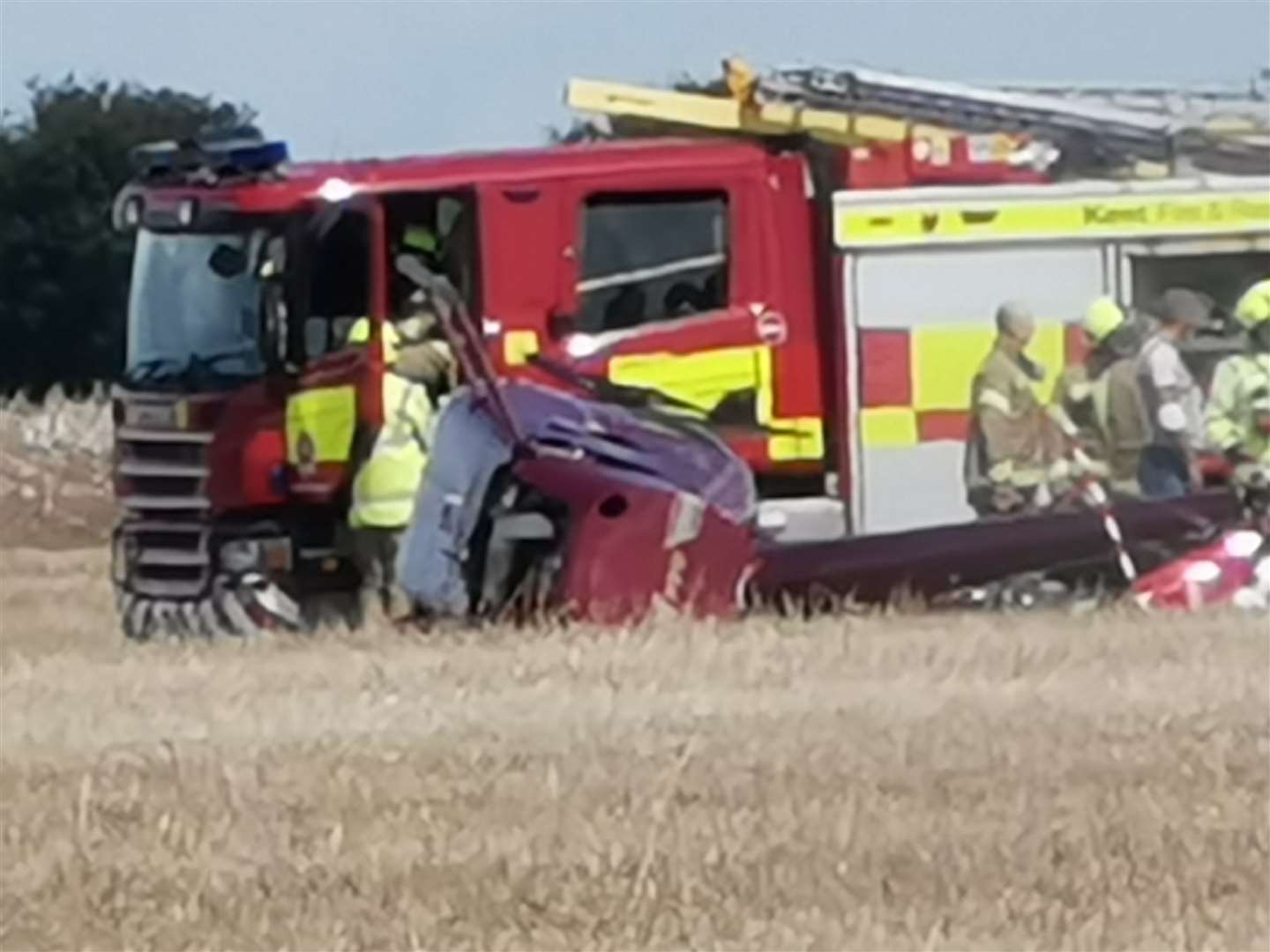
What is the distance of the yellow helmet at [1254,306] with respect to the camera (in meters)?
16.9

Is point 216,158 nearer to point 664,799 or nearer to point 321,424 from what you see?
point 321,424

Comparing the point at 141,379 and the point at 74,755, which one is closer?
the point at 74,755

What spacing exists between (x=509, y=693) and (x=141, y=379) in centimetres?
540

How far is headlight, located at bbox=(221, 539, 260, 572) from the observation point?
1750 cm

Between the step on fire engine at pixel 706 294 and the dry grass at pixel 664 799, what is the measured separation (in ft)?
9.20

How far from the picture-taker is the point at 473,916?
8156 millimetres

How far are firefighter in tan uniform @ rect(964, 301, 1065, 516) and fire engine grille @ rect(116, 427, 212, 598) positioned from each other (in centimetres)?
324

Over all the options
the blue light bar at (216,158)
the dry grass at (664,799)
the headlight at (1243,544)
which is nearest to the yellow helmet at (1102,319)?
the headlight at (1243,544)

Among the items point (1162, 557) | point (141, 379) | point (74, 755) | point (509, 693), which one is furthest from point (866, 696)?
point (141, 379)

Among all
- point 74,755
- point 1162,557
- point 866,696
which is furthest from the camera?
point 1162,557

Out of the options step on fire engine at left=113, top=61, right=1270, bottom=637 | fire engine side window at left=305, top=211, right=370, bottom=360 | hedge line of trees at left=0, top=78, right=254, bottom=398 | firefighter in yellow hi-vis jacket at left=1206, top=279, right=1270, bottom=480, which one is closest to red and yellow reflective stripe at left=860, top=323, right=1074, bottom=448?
step on fire engine at left=113, top=61, right=1270, bottom=637

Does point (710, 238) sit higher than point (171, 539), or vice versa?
point (710, 238)

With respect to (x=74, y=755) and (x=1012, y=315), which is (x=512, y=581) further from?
(x=74, y=755)

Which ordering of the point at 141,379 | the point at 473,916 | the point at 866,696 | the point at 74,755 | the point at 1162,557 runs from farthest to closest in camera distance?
the point at 141,379
the point at 1162,557
the point at 866,696
the point at 74,755
the point at 473,916
